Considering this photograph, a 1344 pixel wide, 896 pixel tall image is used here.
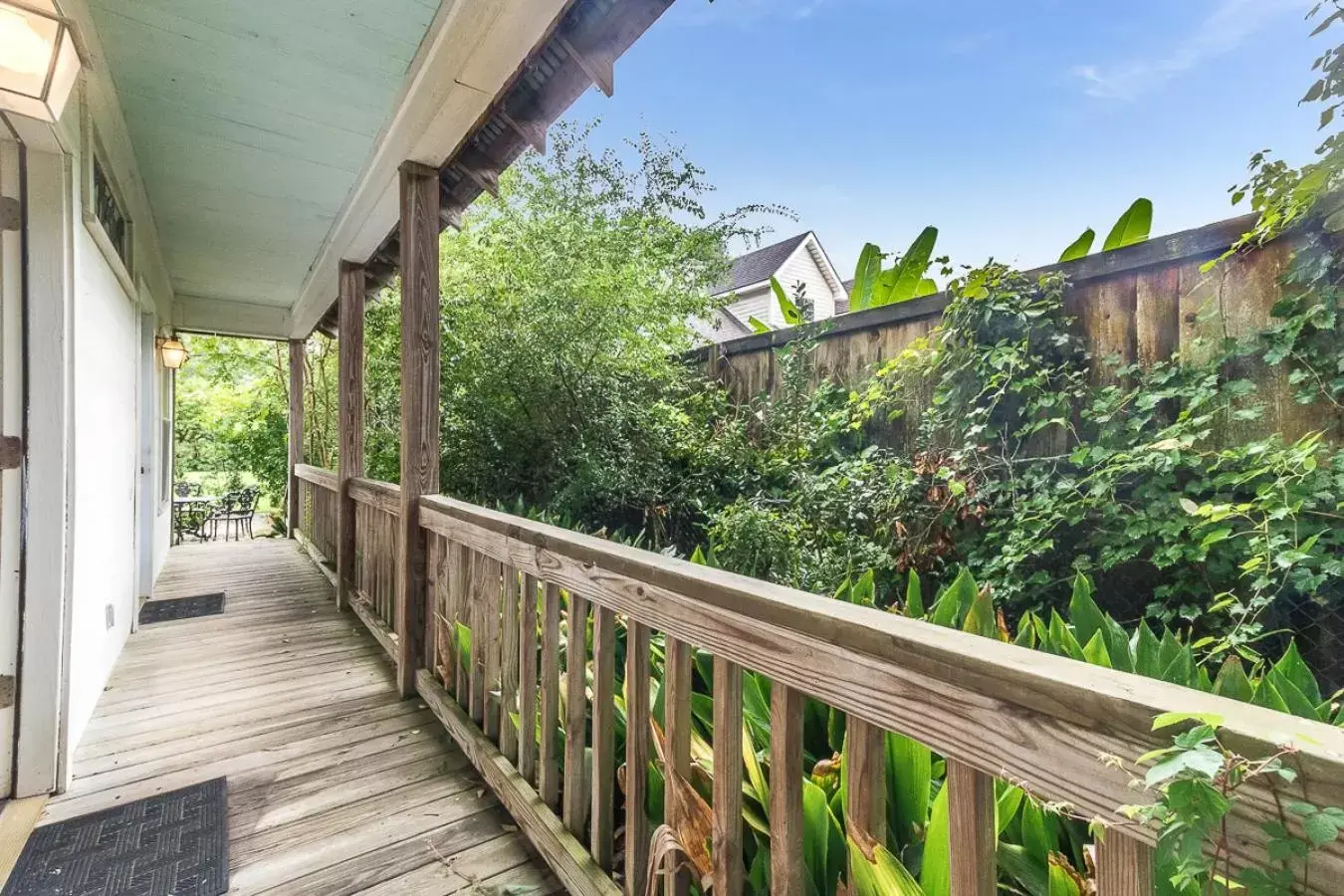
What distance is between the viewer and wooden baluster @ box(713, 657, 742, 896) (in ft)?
3.44

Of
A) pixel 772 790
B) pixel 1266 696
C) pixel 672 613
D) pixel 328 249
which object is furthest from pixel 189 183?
pixel 1266 696

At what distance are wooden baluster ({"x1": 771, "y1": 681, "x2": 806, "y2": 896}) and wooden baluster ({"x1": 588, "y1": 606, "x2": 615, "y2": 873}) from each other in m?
0.54

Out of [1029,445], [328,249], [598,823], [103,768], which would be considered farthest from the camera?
[328,249]

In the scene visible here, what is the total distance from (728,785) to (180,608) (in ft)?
14.6

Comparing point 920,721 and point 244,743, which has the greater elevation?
point 920,721

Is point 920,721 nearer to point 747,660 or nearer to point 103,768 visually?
point 747,660

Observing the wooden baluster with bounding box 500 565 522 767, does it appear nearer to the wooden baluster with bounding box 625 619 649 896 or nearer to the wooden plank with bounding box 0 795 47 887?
the wooden baluster with bounding box 625 619 649 896

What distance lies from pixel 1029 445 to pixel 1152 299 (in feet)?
2.30

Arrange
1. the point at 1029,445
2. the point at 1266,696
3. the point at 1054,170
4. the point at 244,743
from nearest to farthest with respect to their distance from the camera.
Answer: the point at 1266,696, the point at 244,743, the point at 1029,445, the point at 1054,170

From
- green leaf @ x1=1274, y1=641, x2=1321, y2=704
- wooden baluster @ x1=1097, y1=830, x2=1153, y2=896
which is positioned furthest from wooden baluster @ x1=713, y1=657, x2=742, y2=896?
green leaf @ x1=1274, y1=641, x2=1321, y2=704

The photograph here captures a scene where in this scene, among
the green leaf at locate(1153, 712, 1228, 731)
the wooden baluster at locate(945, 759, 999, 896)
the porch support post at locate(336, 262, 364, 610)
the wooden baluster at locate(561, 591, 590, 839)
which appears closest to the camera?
the green leaf at locate(1153, 712, 1228, 731)

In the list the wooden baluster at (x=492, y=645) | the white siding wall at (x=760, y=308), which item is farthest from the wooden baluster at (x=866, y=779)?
the white siding wall at (x=760, y=308)

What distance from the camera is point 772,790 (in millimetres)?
965

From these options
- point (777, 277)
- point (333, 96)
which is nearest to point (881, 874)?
point (333, 96)
